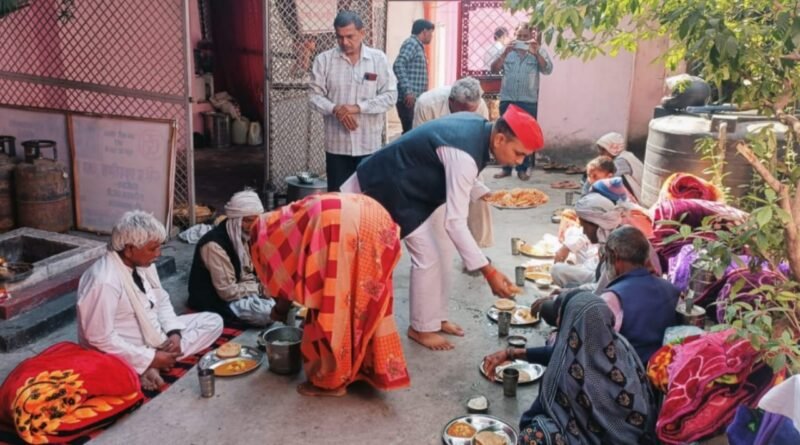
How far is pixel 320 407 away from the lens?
3793 mm

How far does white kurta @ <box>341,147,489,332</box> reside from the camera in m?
4.00

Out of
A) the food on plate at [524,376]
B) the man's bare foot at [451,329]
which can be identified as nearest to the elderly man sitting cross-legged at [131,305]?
the man's bare foot at [451,329]

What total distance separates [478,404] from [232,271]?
2.04m

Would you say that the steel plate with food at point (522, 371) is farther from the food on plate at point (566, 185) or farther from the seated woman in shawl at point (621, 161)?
the food on plate at point (566, 185)

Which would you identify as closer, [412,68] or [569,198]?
[569,198]

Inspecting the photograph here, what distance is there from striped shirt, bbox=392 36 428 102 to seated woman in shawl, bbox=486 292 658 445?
219 inches

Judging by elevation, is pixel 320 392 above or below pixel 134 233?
below

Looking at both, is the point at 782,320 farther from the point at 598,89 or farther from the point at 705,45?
the point at 598,89

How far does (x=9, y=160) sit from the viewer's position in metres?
6.44

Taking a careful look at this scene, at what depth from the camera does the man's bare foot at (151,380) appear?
389cm

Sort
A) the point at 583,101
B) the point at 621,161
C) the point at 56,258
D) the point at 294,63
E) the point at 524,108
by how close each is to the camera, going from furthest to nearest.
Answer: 1. the point at 583,101
2. the point at 524,108
3. the point at 294,63
4. the point at 621,161
5. the point at 56,258

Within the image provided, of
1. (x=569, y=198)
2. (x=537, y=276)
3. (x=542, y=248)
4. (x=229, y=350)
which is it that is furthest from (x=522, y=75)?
(x=229, y=350)

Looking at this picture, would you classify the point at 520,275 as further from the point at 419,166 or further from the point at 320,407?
the point at 320,407

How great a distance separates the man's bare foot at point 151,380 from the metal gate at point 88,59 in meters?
2.99
